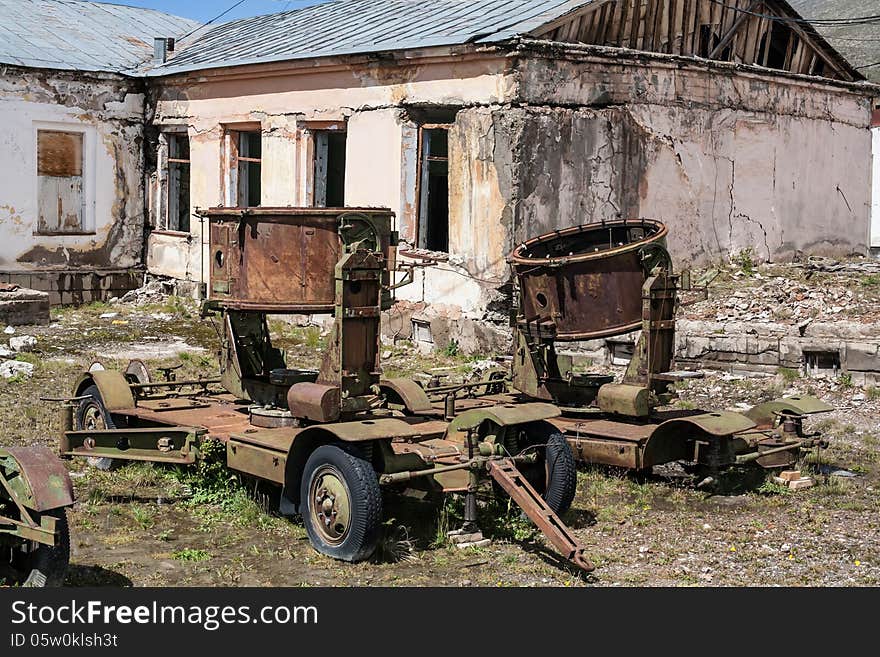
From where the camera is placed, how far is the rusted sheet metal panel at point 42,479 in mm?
5035

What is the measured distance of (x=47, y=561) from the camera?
5.13m

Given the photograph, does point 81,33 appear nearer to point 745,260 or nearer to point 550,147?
point 550,147

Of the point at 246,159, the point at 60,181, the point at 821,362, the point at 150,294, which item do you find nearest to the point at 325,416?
the point at 821,362

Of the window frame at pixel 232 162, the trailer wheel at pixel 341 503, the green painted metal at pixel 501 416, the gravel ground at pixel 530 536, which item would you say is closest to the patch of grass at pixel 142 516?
the gravel ground at pixel 530 536

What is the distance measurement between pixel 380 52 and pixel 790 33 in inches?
231

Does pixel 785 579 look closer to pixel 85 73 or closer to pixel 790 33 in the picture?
pixel 790 33

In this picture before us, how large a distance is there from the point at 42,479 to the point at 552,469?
9.58 ft

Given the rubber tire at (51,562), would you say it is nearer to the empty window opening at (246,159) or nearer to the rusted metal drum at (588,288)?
the rusted metal drum at (588,288)

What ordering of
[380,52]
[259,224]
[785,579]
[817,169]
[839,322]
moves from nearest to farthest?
[785,579], [259,224], [839,322], [380,52], [817,169]

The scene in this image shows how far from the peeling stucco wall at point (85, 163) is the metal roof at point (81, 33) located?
1.00 feet

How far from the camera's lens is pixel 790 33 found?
1597cm

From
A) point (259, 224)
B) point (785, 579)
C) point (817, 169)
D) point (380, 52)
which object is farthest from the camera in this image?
point (817, 169)

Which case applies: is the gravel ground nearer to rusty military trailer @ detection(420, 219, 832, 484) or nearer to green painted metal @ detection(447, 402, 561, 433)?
rusty military trailer @ detection(420, 219, 832, 484)

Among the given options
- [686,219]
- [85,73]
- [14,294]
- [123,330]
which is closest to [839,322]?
[686,219]
